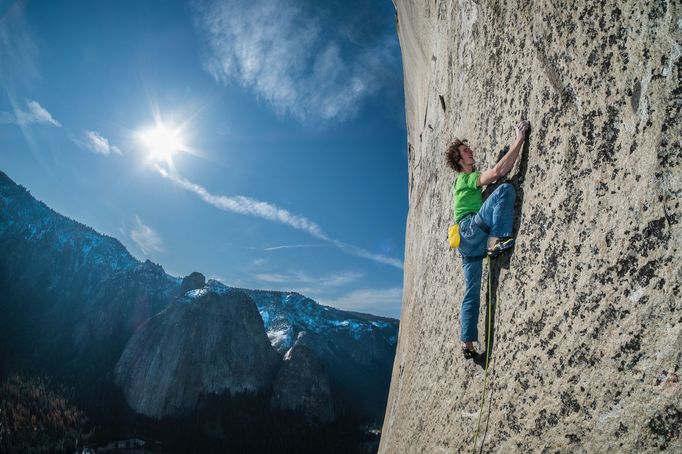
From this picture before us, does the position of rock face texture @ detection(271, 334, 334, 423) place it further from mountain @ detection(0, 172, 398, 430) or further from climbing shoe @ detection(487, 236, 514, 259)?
climbing shoe @ detection(487, 236, 514, 259)

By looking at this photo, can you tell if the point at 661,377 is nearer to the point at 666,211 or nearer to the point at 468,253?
the point at 666,211

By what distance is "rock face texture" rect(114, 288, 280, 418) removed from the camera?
54.8 meters

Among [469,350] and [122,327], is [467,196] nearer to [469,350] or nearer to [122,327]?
[469,350]

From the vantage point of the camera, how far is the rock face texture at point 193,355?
54.8m

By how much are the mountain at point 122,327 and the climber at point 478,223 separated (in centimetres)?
6223

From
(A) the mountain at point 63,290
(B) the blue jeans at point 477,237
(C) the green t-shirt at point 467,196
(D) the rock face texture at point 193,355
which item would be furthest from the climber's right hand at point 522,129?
(A) the mountain at point 63,290

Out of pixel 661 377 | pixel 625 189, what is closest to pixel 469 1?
pixel 625 189

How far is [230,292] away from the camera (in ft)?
221

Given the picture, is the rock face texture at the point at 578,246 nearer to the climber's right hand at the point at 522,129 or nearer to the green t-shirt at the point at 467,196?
the climber's right hand at the point at 522,129

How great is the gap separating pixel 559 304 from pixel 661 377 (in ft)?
2.47

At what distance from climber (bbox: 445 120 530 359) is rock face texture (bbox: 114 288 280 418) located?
62160mm

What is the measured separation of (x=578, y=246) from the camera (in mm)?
2559

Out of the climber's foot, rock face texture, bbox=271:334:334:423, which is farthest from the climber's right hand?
rock face texture, bbox=271:334:334:423

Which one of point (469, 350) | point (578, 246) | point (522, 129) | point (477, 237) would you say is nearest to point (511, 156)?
point (522, 129)
